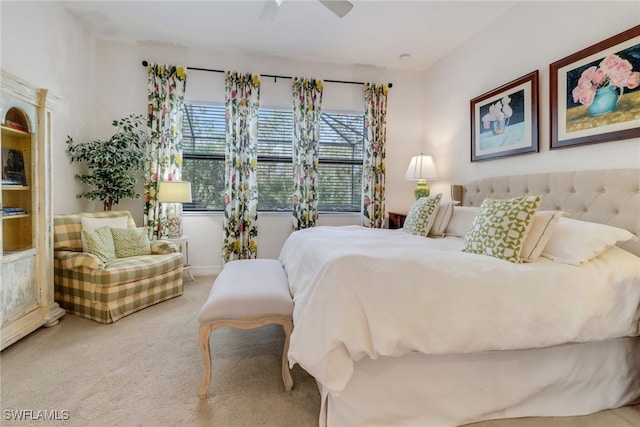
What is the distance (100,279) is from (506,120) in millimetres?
4055

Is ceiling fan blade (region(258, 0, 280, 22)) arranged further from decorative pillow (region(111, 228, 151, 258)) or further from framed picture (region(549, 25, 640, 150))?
decorative pillow (region(111, 228, 151, 258))

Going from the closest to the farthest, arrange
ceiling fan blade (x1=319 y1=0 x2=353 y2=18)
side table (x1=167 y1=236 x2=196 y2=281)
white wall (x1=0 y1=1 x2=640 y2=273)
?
ceiling fan blade (x1=319 y1=0 x2=353 y2=18) → white wall (x1=0 y1=1 x2=640 y2=273) → side table (x1=167 y1=236 x2=196 y2=281)

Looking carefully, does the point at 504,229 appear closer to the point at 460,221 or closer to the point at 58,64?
the point at 460,221

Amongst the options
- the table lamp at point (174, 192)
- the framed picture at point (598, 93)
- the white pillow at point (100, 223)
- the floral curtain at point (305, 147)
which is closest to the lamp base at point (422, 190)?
the floral curtain at point (305, 147)

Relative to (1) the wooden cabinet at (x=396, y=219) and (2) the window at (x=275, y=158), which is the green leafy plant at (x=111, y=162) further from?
(1) the wooden cabinet at (x=396, y=219)

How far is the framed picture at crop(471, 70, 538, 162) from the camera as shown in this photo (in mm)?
2701

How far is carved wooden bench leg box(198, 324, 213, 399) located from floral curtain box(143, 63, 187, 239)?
2.56 m

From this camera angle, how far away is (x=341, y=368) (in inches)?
50.5

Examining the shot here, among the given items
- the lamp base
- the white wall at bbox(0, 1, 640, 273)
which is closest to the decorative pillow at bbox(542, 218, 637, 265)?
the white wall at bbox(0, 1, 640, 273)

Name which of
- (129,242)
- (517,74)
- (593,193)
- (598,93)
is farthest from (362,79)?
(129,242)

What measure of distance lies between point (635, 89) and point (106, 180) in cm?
467

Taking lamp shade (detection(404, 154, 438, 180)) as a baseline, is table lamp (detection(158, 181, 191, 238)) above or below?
below

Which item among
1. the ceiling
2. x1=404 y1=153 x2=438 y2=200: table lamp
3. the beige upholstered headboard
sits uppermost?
the ceiling

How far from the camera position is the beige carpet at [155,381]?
148cm
